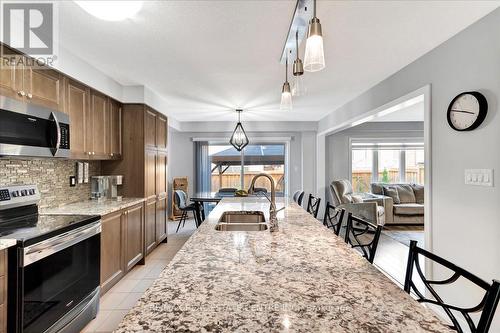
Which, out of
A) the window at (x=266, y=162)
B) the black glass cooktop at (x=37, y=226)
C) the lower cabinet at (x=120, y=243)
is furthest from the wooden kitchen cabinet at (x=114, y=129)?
the window at (x=266, y=162)

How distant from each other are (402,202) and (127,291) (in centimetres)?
→ 561

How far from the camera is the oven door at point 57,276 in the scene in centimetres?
168

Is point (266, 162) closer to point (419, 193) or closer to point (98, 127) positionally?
point (419, 193)

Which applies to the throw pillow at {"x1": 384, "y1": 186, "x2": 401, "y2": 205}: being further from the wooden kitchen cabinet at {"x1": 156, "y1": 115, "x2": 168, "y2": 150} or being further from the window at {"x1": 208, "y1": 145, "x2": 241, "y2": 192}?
the wooden kitchen cabinet at {"x1": 156, "y1": 115, "x2": 168, "y2": 150}

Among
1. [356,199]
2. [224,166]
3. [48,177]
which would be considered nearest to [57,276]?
[48,177]

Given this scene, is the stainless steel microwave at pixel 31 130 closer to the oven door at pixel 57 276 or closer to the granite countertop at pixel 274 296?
the oven door at pixel 57 276

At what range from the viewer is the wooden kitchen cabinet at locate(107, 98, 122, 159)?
341cm

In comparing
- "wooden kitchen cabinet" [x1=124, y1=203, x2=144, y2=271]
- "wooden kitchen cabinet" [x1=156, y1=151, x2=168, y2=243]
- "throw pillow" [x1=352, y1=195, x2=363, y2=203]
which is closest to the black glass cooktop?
"wooden kitchen cabinet" [x1=124, y1=203, x2=144, y2=271]

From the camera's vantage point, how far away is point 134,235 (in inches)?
133

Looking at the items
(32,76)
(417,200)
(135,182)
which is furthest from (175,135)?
(417,200)

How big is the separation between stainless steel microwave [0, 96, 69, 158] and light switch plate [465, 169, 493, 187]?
10.5ft

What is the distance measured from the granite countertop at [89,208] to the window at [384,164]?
548cm

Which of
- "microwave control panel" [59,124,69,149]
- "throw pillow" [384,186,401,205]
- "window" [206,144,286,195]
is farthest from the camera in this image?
"window" [206,144,286,195]

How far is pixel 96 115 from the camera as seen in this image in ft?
10.2
